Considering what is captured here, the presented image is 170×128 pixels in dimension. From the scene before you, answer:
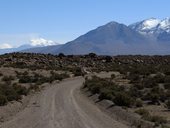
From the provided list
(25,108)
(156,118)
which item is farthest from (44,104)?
(156,118)

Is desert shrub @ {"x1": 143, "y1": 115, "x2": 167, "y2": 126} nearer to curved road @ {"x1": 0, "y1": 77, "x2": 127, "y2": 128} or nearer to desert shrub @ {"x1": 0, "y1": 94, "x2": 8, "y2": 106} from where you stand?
curved road @ {"x1": 0, "y1": 77, "x2": 127, "y2": 128}

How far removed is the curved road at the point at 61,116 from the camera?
27.0 m

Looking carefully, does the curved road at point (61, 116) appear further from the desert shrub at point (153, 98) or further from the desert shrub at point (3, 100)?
the desert shrub at point (153, 98)

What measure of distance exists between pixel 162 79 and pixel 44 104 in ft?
75.2

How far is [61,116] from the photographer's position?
30594mm

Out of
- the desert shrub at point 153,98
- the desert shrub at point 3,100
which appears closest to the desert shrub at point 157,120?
the desert shrub at point 153,98

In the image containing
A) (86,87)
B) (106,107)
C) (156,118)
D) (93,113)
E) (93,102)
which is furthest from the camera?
(86,87)

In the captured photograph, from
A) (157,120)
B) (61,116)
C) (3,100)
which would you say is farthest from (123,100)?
(3,100)

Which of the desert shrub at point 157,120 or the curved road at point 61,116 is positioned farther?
the curved road at point 61,116

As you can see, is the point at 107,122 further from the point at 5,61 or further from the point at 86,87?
the point at 5,61

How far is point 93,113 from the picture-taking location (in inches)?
1287

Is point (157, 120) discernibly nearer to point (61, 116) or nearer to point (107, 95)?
point (61, 116)

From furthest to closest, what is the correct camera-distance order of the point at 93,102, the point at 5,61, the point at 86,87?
the point at 5,61, the point at 86,87, the point at 93,102

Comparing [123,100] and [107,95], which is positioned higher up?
[123,100]
